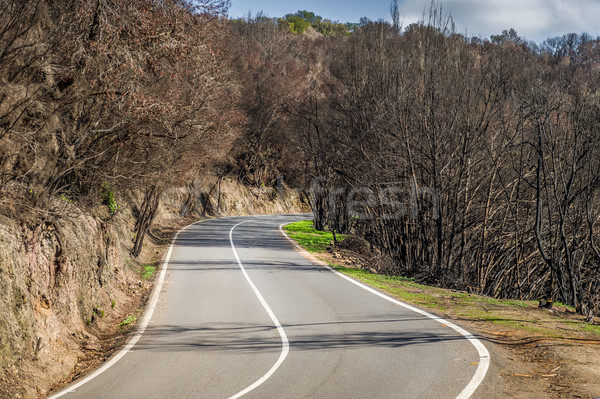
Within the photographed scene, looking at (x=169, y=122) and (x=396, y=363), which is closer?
(x=396, y=363)

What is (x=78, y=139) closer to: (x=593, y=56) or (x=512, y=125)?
(x=512, y=125)

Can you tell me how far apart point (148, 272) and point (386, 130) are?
11267 millimetres

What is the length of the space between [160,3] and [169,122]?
394cm

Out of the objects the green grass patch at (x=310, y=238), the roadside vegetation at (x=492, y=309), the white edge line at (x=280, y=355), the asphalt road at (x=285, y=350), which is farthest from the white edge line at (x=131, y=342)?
the green grass patch at (x=310, y=238)

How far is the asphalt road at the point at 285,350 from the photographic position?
706 cm

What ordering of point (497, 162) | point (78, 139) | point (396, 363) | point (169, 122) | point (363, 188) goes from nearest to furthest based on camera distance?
point (396, 363) → point (78, 139) → point (169, 122) → point (497, 162) → point (363, 188)

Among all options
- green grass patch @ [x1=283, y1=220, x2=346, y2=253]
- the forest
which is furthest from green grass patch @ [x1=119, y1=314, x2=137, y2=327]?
green grass patch @ [x1=283, y1=220, x2=346, y2=253]

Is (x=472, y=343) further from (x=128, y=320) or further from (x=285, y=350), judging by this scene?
(x=128, y=320)

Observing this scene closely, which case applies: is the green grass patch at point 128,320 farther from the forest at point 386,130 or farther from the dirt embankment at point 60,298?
the forest at point 386,130

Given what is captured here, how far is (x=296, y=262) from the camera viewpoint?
2081 cm

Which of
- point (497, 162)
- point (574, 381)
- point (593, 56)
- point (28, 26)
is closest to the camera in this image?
point (574, 381)

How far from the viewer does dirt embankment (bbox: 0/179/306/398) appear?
7.76 metres

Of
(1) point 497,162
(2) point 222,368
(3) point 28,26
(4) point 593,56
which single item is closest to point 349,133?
(1) point 497,162

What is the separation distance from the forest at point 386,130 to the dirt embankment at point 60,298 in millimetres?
575
